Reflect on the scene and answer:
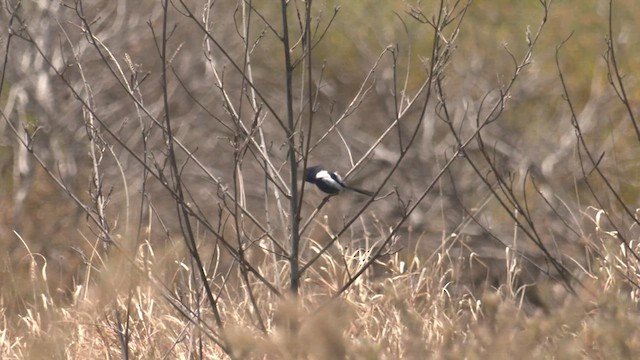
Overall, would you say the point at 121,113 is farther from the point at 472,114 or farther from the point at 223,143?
the point at 472,114

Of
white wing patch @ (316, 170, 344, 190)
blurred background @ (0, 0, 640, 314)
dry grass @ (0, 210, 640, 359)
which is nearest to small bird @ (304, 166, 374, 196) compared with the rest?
white wing patch @ (316, 170, 344, 190)

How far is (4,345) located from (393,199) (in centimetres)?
590

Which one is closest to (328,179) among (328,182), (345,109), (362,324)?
(328,182)

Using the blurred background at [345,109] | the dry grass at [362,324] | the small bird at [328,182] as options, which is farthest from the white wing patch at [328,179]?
the blurred background at [345,109]

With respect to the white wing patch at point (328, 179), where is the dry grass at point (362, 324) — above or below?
below

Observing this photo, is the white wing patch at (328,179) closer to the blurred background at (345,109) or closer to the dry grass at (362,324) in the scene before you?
the dry grass at (362,324)

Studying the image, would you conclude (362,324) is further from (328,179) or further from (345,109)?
(345,109)

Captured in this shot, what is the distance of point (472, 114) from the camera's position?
996cm

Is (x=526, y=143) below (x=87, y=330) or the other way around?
the other way around

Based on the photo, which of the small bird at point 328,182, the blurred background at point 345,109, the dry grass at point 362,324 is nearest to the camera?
the dry grass at point 362,324

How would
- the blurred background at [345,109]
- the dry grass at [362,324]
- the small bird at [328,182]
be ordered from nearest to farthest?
the dry grass at [362,324] → the small bird at [328,182] → the blurred background at [345,109]

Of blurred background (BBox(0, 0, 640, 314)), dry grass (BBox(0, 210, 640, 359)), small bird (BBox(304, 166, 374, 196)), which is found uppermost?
blurred background (BBox(0, 0, 640, 314))

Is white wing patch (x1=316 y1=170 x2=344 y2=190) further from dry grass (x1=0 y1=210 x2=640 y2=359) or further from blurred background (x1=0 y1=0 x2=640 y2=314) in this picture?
blurred background (x1=0 y1=0 x2=640 y2=314)

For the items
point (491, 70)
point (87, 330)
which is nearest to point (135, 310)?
point (87, 330)
